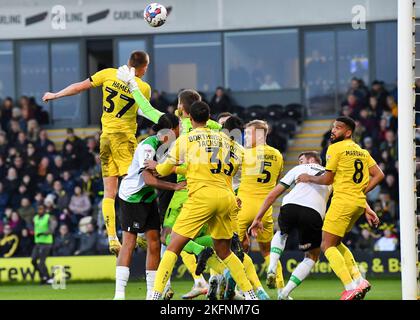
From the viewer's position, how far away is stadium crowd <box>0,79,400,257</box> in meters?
20.3

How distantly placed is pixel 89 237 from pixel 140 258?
2057mm

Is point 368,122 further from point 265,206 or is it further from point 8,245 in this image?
point 265,206

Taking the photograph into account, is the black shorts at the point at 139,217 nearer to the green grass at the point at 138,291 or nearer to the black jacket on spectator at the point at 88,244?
the green grass at the point at 138,291

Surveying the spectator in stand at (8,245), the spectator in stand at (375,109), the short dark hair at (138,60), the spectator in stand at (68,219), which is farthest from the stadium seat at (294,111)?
the short dark hair at (138,60)

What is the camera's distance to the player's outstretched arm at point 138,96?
1127cm

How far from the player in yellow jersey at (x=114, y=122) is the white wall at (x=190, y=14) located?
11.9m

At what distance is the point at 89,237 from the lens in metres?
20.5

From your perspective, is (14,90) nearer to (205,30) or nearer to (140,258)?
(205,30)

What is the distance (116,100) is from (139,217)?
1827mm

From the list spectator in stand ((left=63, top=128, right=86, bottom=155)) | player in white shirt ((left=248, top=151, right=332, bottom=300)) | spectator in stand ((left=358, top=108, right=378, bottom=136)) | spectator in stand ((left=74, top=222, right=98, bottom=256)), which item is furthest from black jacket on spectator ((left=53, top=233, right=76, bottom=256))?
player in white shirt ((left=248, top=151, right=332, bottom=300))

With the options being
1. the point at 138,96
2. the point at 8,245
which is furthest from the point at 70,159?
the point at 138,96

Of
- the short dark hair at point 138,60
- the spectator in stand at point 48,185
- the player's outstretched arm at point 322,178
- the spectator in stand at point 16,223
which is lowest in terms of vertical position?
the spectator in stand at point 16,223
